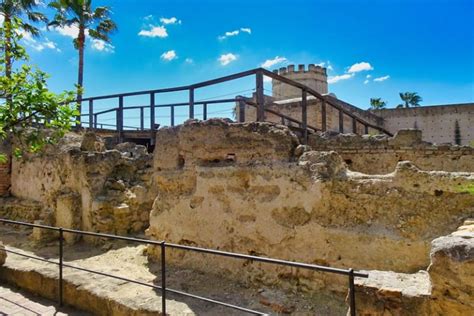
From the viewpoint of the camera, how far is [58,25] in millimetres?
21078

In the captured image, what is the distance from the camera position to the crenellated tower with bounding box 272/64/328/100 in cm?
3131

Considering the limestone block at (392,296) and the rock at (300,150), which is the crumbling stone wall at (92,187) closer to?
the rock at (300,150)

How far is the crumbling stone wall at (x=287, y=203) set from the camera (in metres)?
3.78

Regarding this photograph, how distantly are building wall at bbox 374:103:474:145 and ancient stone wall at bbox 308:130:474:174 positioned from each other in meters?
13.3

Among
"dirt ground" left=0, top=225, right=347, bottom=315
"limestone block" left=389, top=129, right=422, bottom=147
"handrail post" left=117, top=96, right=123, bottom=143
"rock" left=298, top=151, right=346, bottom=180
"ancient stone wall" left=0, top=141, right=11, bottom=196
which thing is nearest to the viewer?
"dirt ground" left=0, top=225, right=347, bottom=315

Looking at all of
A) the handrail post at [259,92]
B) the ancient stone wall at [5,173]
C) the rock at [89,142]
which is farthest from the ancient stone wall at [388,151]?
the ancient stone wall at [5,173]

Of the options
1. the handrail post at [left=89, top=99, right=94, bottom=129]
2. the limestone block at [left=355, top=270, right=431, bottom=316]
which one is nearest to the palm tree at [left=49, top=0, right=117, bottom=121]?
the handrail post at [left=89, top=99, right=94, bottom=129]

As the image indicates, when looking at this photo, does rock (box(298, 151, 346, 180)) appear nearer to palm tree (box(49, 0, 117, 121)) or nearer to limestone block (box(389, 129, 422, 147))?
limestone block (box(389, 129, 422, 147))

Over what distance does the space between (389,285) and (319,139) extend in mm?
6654

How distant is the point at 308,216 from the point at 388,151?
589 cm

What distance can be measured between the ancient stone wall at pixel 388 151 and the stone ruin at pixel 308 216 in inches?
169

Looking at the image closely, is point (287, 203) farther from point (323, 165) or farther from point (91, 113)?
point (91, 113)

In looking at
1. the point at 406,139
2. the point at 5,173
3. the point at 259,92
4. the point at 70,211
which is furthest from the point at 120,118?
the point at 406,139

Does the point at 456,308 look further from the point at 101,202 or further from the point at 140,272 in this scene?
the point at 101,202
